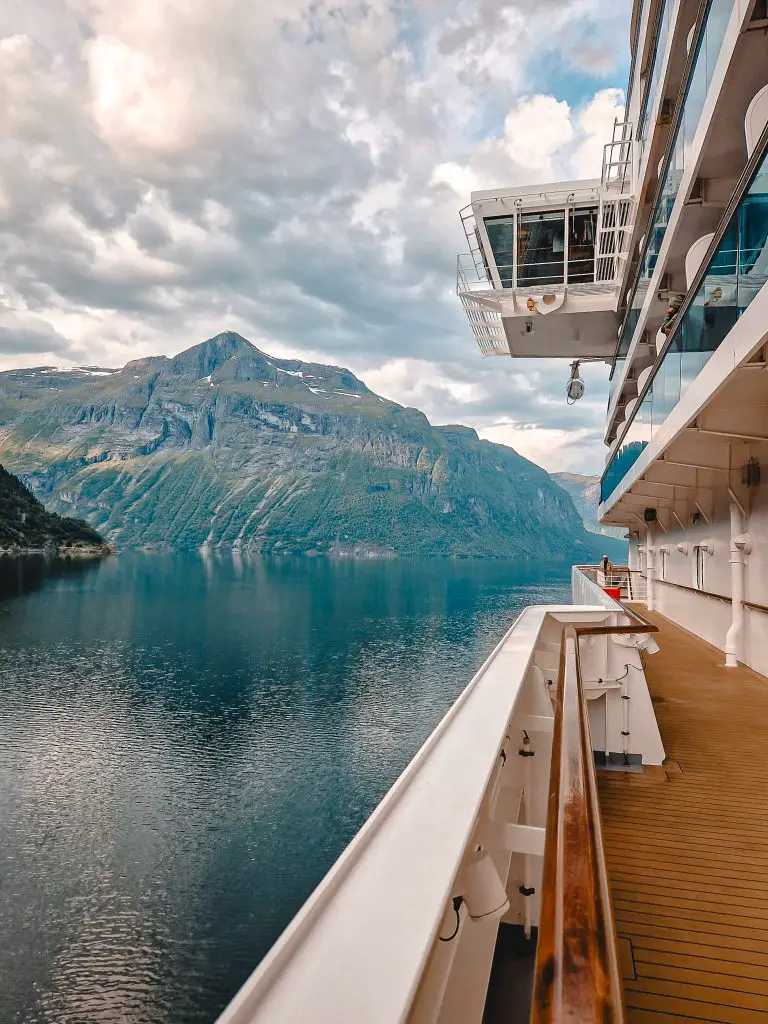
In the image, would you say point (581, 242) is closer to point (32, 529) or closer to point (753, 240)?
point (753, 240)

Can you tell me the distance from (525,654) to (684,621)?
11594 millimetres

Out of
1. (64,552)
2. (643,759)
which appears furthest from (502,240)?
(64,552)

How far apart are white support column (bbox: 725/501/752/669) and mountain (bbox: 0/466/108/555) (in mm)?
128232

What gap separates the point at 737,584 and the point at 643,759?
5085mm

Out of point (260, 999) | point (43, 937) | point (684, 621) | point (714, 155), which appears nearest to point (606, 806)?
point (260, 999)

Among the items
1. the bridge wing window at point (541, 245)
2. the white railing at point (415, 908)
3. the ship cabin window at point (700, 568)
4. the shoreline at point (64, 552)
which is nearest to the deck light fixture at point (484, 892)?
the white railing at point (415, 908)

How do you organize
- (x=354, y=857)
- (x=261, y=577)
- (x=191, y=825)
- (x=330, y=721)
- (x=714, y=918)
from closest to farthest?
(x=354, y=857) < (x=714, y=918) < (x=191, y=825) < (x=330, y=721) < (x=261, y=577)

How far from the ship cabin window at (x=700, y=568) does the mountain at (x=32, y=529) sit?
126 m

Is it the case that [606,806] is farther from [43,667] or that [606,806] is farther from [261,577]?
[261,577]

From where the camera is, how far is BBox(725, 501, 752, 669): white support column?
9.83 metres

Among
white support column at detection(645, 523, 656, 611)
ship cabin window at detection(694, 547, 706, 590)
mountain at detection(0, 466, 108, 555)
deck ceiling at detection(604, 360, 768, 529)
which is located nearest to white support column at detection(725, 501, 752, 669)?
deck ceiling at detection(604, 360, 768, 529)

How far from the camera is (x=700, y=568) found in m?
13.2

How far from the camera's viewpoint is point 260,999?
4.40ft

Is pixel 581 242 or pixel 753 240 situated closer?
pixel 753 240
